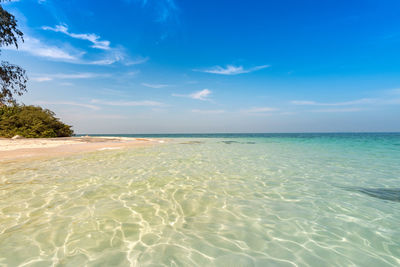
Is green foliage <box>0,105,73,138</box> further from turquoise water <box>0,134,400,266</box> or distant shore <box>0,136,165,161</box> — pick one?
turquoise water <box>0,134,400,266</box>

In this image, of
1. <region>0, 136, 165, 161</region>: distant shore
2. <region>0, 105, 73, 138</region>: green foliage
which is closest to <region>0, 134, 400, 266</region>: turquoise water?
<region>0, 136, 165, 161</region>: distant shore

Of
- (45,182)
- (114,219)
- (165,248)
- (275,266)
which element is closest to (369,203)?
(275,266)

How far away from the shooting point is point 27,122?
2783 cm

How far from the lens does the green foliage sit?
2667 centimetres

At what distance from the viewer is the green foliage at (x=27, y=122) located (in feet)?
87.5

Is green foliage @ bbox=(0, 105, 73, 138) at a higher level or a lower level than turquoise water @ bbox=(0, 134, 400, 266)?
higher

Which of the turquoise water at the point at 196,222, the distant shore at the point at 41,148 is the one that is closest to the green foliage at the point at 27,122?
the distant shore at the point at 41,148

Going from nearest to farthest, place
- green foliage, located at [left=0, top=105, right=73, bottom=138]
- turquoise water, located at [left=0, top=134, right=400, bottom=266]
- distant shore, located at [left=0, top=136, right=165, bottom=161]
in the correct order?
turquoise water, located at [left=0, top=134, right=400, bottom=266]
distant shore, located at [left=0, top=136, right=165, bottom=161]
green foliage, located at [left=0, top=105, right=73, bottom=138]

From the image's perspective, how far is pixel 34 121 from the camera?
2791 cm

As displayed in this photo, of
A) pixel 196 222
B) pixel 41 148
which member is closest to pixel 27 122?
pixel 41 148

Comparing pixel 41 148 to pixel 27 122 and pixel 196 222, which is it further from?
pixel 196 222

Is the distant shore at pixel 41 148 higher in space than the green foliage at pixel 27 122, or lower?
lower

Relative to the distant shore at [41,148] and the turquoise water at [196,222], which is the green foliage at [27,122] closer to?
the distant shore at [41,148]

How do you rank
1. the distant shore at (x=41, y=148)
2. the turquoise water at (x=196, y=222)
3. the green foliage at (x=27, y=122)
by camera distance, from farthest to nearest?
the green foliage at (x=27, y=122) < the distant shore at (x=41, y=148) < the turquoise water at (x=196, y=222)
